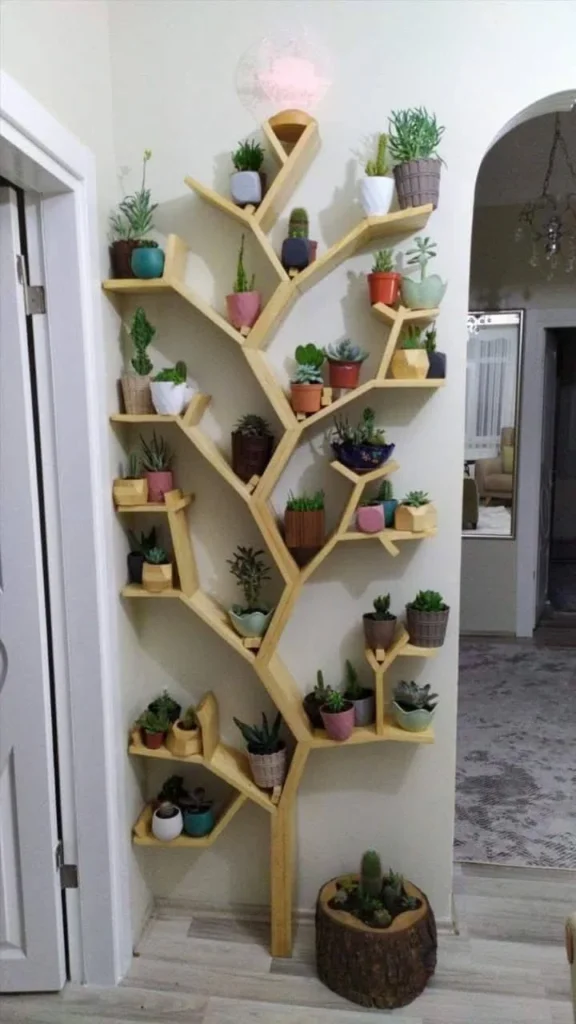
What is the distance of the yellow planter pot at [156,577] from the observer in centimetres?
188

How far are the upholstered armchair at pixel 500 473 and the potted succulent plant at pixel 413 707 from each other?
112 inches

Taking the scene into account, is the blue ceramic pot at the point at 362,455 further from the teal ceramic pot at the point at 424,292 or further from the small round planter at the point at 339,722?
the small round planter at the point at 339,722

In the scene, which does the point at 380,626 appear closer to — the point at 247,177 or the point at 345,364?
the point at 345,364

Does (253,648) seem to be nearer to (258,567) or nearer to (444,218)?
(258,567)

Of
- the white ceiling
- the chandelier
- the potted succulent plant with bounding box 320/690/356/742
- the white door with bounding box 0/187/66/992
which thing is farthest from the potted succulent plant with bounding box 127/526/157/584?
the chandelier

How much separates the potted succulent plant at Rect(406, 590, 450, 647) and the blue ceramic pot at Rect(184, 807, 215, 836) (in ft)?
2.45

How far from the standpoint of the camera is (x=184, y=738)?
1963mm

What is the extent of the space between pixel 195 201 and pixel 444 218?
24.7 inches

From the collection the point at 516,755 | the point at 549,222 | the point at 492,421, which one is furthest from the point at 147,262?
the point at 492,421

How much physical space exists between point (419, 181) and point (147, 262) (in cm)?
67

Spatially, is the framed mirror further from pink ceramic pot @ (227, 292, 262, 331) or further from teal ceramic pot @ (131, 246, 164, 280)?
teal ceramic pot @ (131, 246, 164, 280)

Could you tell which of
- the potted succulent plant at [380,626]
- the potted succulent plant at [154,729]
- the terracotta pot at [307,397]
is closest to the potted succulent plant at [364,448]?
the terracotta pot at [307,397]

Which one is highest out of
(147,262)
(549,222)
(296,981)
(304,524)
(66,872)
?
(549,222)

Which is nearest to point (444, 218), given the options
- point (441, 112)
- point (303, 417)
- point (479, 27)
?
point (441, 112)
